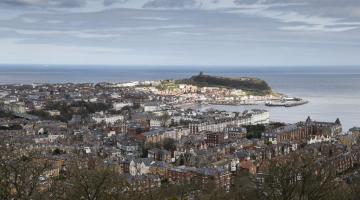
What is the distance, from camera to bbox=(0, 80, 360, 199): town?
6.11 m

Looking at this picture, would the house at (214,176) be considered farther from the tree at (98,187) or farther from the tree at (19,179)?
the tree at (19,179)

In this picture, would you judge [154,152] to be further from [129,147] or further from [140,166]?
[140,166]

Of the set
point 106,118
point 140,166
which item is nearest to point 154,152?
point 140,166

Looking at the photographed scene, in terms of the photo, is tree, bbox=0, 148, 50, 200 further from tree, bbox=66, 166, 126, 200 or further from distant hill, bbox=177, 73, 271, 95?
distant hill, bbox=177, 73, 271, 95

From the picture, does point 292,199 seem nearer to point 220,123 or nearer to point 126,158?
point 126,158

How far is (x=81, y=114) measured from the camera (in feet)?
117

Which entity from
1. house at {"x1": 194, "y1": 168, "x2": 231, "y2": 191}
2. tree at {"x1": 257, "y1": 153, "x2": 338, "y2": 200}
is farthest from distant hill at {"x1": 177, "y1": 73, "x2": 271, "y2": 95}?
tree at {"x1": 257, "y1": 153, "x2": 338, "y2": 200}

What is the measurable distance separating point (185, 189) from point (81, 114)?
83.8 feet

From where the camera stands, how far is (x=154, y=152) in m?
19.1

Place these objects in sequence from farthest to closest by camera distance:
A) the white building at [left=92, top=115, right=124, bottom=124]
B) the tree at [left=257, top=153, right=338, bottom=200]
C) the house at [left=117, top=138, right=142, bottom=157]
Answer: the white building at [left=92, top=115, right=124, bottom=124]
the house at [left=117, top=138, right=142, bottom=157]
the tree at [left=257, top=153, right=338, bottom=200]

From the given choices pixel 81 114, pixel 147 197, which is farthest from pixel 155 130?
pixel 147 197

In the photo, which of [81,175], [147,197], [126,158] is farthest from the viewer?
[126,158]

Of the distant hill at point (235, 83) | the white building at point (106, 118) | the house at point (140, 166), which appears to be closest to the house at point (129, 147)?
the house at point (140, 166)

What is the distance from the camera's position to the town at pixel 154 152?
6.11 m
